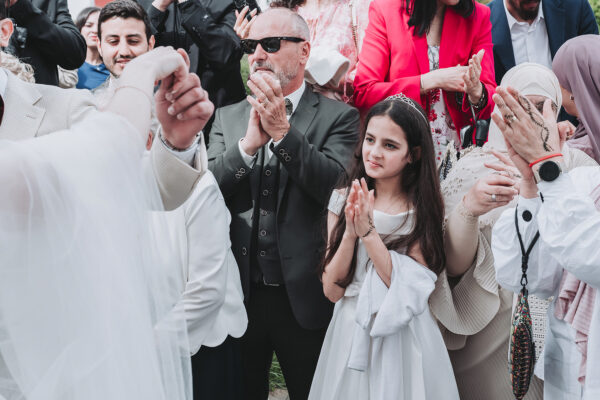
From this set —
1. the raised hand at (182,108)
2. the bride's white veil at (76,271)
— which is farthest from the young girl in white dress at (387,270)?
the bride's white veil at (76,271)

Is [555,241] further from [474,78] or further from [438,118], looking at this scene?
[438,118]

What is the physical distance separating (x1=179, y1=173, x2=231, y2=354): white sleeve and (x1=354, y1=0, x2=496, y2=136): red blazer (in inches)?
52.5

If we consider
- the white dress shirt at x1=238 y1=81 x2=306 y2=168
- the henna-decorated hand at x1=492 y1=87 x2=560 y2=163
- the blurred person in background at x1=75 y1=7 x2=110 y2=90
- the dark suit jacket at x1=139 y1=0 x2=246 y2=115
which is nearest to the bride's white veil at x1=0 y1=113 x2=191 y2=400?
the henna-decorated hand at x1=492 y1=87 x2=560 y2=163

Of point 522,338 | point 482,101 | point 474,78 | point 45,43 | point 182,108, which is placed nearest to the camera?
point 182,108

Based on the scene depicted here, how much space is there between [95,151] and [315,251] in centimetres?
193

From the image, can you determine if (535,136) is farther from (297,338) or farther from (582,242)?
(297,338)

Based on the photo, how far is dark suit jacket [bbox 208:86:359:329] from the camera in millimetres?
3254

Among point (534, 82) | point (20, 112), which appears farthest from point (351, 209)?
point (20, 112)

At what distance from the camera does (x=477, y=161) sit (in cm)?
337

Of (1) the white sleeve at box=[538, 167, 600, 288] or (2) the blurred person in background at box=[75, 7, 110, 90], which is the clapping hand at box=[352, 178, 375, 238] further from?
(2) the blurred person in background at box=[75, 7, 110, 90]

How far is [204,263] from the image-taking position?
2.96 m

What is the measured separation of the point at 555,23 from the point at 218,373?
10.7 feet

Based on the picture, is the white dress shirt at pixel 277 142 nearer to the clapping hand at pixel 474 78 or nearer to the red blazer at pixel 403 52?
the red blazer at pixel 403 52

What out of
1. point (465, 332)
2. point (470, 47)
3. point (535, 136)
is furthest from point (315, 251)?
point (470, 47)
